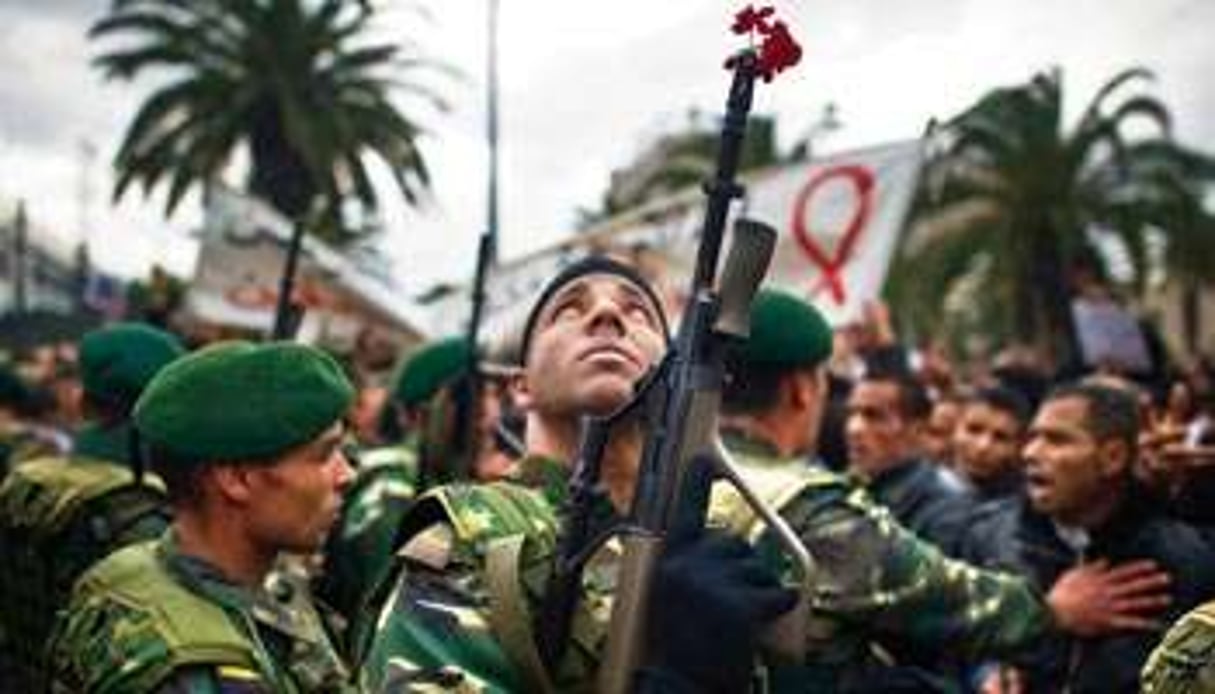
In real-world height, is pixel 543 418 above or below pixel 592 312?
below

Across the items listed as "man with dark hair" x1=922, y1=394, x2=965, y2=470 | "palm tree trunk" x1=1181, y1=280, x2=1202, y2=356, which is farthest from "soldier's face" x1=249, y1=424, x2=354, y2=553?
"palm tree trunk" x1=1181, y1=280, x2=1202, y2=356

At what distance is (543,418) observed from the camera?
3104 millimetres

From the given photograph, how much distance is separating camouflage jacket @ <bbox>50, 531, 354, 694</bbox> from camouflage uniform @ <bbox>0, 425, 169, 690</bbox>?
123 cm

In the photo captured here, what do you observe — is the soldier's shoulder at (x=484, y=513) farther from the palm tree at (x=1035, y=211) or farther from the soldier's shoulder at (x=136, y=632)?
the palm tree at (x=1035, y=211)

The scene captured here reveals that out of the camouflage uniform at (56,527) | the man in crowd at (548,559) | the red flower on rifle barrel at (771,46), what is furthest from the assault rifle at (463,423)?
the red flower on rifle barrel at (771,46)

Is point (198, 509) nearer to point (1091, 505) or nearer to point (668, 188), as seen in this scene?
point (1091, 505)

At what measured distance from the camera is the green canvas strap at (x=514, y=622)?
2525mm

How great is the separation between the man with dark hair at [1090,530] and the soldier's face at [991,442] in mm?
1347

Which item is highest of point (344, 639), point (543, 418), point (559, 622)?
point (543, 418)

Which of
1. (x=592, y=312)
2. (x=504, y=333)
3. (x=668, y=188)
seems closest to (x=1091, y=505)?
(x=592, y=312)

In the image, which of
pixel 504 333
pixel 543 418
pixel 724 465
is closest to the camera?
pixel 724 465

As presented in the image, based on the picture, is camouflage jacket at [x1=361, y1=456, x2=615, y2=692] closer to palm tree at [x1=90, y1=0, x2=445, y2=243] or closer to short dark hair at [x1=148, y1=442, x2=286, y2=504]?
short dark hair at [x1=148, y1=442, x2=286, y2=504]

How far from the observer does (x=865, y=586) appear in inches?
127

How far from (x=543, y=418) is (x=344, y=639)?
0.73 metres
